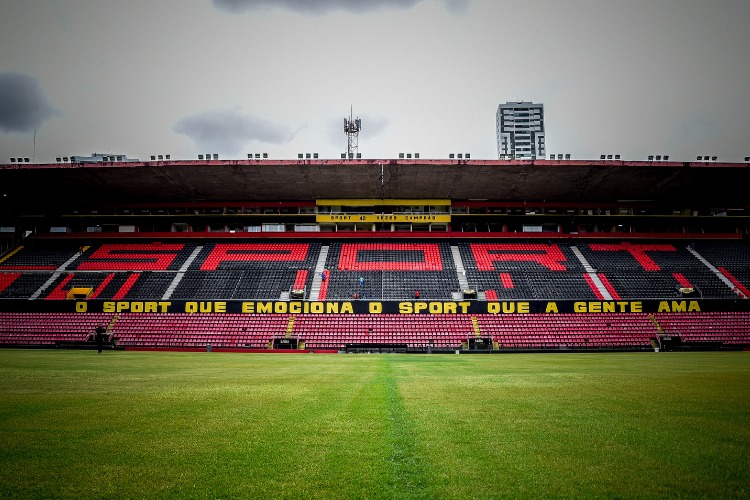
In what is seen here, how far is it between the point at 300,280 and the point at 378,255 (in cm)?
778

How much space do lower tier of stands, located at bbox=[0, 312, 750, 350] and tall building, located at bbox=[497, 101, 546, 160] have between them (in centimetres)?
14529

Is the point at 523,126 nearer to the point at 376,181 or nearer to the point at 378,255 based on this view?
the point at 376,181

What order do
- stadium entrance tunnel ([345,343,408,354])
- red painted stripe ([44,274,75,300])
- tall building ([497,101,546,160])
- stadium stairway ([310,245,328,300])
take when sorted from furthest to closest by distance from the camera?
tall building ([497,101,546,160])
stadium stairway ([310,245,328,300])
red painted stripe ([44,274,75,300])
stadium entrance tunnel ([345,343,408,354])

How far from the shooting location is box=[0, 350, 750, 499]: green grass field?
340 centimetres

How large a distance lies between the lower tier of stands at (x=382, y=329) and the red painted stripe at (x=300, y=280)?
3273 millimetres

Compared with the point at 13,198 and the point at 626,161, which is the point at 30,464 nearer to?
the point at 626,161

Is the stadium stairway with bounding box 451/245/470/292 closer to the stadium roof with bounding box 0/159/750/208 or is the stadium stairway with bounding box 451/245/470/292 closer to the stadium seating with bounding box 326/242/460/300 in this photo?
the stadium seating with bounding box 326/242/460/300

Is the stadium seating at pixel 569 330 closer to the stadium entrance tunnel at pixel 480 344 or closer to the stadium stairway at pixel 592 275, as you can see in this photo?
the stadium entrance tunnel at pixel 480 344

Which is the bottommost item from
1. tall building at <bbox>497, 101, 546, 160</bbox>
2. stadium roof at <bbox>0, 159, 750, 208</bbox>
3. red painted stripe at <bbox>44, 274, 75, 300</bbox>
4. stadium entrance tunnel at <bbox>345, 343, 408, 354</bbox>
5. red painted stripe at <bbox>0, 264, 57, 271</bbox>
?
stadium entrance tunnel at <bbox>345, 343, 408, 354</bbox>

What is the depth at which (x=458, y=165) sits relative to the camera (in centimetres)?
3684

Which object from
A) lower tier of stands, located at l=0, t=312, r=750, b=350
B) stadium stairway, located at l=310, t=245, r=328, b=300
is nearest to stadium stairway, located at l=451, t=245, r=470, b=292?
lower tier of stands, located at l=0, t=312, r=750, b=350

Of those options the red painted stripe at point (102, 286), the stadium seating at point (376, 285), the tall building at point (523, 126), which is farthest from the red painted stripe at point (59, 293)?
the tall building at point (523, 126)

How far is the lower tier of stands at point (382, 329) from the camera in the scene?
30188 mm

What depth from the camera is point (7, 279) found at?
3659 centimetres
